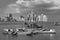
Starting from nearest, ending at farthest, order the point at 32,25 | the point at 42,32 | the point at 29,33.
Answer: the point at 29,33 → the point at 42,32 → the point at 32,25

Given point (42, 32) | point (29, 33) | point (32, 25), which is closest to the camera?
point (29, 33)

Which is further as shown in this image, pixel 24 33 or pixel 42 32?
pixel 42 32

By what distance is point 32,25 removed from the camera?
150m

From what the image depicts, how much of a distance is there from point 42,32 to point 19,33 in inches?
857

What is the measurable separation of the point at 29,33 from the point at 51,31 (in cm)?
2413

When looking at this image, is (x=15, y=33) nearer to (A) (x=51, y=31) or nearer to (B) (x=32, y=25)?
(A) (x=51, y=31)

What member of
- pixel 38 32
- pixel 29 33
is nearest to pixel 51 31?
pixel 38 32

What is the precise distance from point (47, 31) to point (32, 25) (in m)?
42.5

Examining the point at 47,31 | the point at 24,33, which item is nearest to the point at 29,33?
the point at 24,33

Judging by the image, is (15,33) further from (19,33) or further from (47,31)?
(47,31)

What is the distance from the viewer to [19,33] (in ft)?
326

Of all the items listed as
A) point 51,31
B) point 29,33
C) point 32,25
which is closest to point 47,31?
point 51,31

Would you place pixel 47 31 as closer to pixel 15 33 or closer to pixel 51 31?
pixel 51 31

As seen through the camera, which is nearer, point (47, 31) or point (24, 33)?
point (24, 33)
